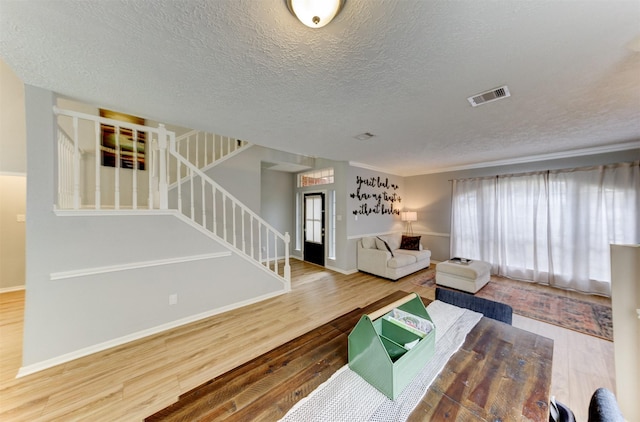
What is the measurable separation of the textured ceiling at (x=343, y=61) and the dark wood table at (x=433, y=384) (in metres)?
1.77

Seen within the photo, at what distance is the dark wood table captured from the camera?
2.31 feet

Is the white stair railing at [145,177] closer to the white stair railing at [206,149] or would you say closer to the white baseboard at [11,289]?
the white stair railing at [206,149]

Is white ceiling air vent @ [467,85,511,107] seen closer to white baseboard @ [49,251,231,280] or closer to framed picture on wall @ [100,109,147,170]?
white baseboard @ [49,251,231,280]

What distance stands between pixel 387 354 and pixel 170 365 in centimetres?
221

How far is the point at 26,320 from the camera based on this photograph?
1.91m

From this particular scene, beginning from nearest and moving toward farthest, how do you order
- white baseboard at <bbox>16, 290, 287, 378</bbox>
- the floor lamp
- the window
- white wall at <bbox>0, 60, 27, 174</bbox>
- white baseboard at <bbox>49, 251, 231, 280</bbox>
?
1. white baseboard at <bbox>16, 290, 287, 378</bbox>
2. white baseboard at <bbox>49, 251, 231, 280</bbox>
3. white wall at <bbox>0, 60, 27, 174</bbox>
4. the window
5. the floor lamp

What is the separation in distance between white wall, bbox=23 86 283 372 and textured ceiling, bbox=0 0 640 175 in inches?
31.9

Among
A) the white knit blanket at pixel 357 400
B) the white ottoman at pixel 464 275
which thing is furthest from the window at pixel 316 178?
the white knit blanket at pixel 357 400

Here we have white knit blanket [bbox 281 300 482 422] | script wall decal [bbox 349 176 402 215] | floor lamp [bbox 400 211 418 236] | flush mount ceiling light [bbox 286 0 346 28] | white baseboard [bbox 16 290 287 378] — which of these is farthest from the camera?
floor lamp [bbox 400 211 418 236]

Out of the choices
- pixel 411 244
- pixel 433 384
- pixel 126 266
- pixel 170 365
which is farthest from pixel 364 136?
pixel 170 365

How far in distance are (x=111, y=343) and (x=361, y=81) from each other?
3557 millimetres

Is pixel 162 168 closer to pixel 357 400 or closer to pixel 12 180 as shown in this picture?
pixel 357 400

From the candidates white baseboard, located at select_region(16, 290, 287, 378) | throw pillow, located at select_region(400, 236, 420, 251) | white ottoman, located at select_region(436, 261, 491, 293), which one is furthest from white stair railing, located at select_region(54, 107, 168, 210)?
throw pillow, located at select_region(400, 236, 420, 251)

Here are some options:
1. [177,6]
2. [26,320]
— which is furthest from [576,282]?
[26,320]
